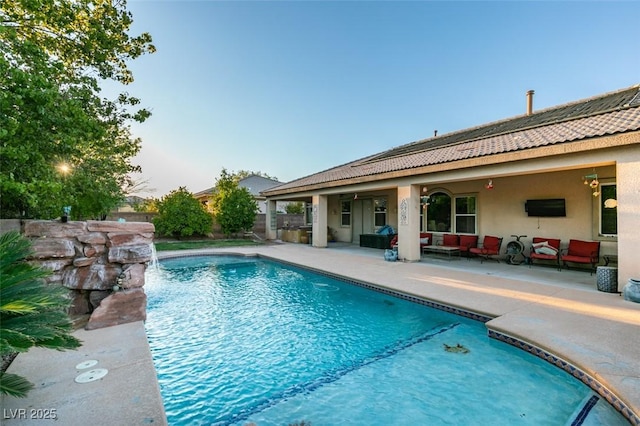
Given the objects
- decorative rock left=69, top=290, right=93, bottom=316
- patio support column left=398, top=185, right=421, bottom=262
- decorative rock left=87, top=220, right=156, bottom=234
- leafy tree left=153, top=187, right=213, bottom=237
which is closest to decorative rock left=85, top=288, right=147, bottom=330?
decorative rock left=69, top=290, right=93, bottom=316

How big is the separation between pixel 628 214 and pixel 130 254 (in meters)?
9.86

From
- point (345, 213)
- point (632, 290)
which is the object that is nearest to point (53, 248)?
point (632, 290)

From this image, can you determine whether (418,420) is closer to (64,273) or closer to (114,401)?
(114,401)

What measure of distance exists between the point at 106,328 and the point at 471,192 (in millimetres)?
12285

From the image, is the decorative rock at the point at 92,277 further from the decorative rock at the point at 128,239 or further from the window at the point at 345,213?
the window at the point at 345,213

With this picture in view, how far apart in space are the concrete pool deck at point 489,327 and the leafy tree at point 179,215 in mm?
12995

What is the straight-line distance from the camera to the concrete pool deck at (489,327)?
2623 millimetres

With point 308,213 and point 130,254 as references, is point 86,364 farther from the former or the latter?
point 308,213

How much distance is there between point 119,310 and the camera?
484 cm

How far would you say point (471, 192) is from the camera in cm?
1172

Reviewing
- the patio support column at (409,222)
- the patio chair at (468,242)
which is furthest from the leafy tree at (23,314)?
the patio chair at (468,242)

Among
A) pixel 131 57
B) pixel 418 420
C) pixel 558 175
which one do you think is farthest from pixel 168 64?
pixel 558 175

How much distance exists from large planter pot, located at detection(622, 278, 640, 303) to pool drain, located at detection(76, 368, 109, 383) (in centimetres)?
886

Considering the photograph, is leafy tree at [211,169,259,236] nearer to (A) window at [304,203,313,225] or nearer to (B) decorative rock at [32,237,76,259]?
(A) window at [304,203,313,225]
